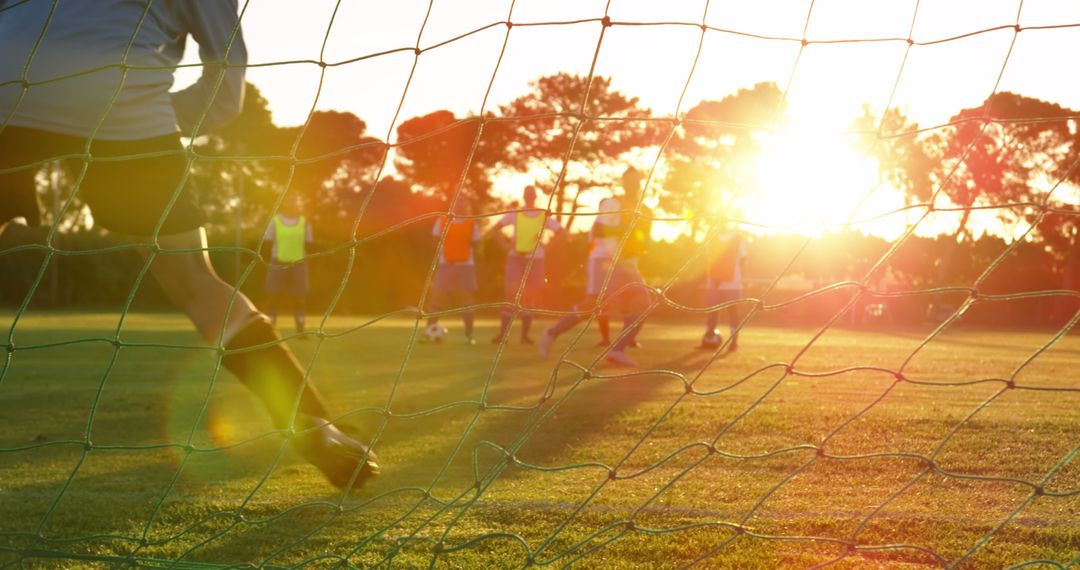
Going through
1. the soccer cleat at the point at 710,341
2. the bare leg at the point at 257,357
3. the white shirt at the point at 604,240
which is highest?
the white shirt at the point at 604,240

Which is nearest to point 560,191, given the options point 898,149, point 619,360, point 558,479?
point 619,360

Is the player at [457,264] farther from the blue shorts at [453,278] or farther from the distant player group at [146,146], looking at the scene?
the distant player group at [146,146]

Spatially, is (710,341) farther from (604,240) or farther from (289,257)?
(289,257)

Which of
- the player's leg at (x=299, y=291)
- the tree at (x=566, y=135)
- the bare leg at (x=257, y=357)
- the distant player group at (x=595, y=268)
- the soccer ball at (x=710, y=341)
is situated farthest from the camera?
the tree at (x=566, y=135)

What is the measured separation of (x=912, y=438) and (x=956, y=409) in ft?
3.88

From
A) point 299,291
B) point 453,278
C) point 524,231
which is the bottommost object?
point 299,291

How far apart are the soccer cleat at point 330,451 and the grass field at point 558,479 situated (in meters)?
0.09

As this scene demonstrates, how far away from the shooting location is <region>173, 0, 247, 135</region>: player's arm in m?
2.92

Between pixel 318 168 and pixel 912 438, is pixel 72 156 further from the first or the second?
pixel 318 168

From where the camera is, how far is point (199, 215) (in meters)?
2.83

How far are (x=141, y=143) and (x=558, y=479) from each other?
151 cm

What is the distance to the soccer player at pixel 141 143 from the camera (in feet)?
9.12

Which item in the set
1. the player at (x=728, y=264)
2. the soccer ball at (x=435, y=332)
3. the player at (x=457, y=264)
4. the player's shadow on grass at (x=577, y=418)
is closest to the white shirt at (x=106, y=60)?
the player's shadow on grass at (x=577, y=418)

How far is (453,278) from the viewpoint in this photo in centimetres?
1188
